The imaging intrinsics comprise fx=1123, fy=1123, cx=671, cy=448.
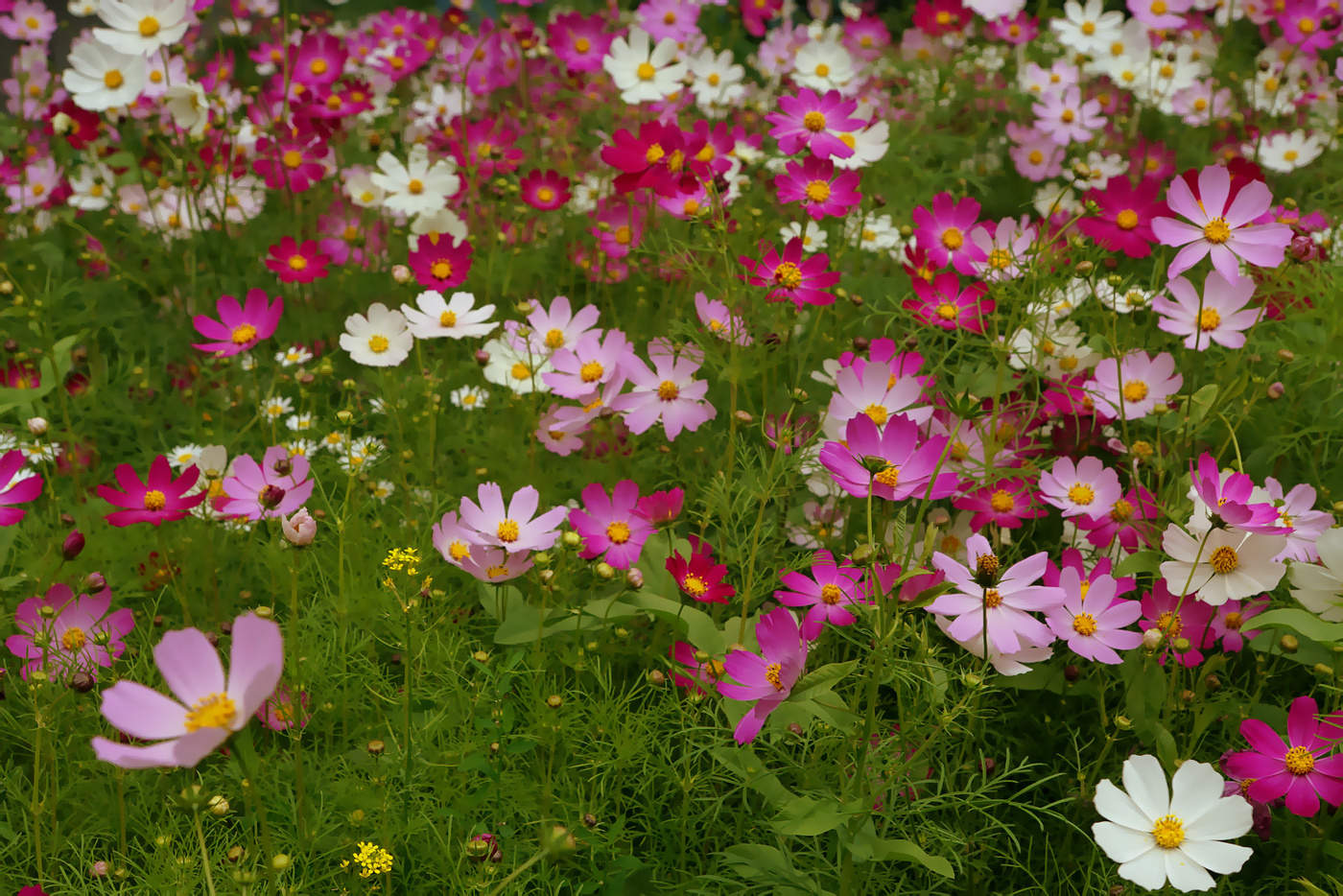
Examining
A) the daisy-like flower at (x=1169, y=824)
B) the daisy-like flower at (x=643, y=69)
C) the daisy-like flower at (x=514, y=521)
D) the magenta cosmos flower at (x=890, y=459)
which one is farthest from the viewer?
the daisy-like flower at (x=643, y=69)

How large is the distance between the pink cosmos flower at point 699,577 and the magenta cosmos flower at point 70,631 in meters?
0.65

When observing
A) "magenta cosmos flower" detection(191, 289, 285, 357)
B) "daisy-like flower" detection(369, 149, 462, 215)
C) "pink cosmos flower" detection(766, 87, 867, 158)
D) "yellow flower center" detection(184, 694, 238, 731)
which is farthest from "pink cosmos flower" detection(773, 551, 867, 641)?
"daisy-like flower" detection(369, 149, 462, 215)

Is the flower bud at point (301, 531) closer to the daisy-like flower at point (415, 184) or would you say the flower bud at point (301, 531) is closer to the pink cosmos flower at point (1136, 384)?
the pink cosmos flower at point (1136, 384)

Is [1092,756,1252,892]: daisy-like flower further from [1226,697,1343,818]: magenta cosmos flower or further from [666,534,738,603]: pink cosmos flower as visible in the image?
[666,534,738,603]: pink cosmos flower

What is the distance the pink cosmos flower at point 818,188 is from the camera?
5.16ft

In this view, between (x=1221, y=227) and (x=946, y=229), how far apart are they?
39 cm

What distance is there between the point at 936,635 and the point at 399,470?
764mm

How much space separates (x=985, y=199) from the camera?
8.04 ft

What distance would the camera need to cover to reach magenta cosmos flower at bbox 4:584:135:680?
4.06 ft

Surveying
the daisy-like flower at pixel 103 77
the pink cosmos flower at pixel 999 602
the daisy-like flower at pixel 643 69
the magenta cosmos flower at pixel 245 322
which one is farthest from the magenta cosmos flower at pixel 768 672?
the daisy-like flower at pixel 103 77

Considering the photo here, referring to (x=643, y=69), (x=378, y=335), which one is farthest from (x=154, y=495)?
(x=643, y=69)

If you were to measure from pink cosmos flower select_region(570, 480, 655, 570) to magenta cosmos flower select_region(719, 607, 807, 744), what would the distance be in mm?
247

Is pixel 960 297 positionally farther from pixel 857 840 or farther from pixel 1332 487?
pixel 857 840

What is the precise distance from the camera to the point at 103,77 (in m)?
2.10
